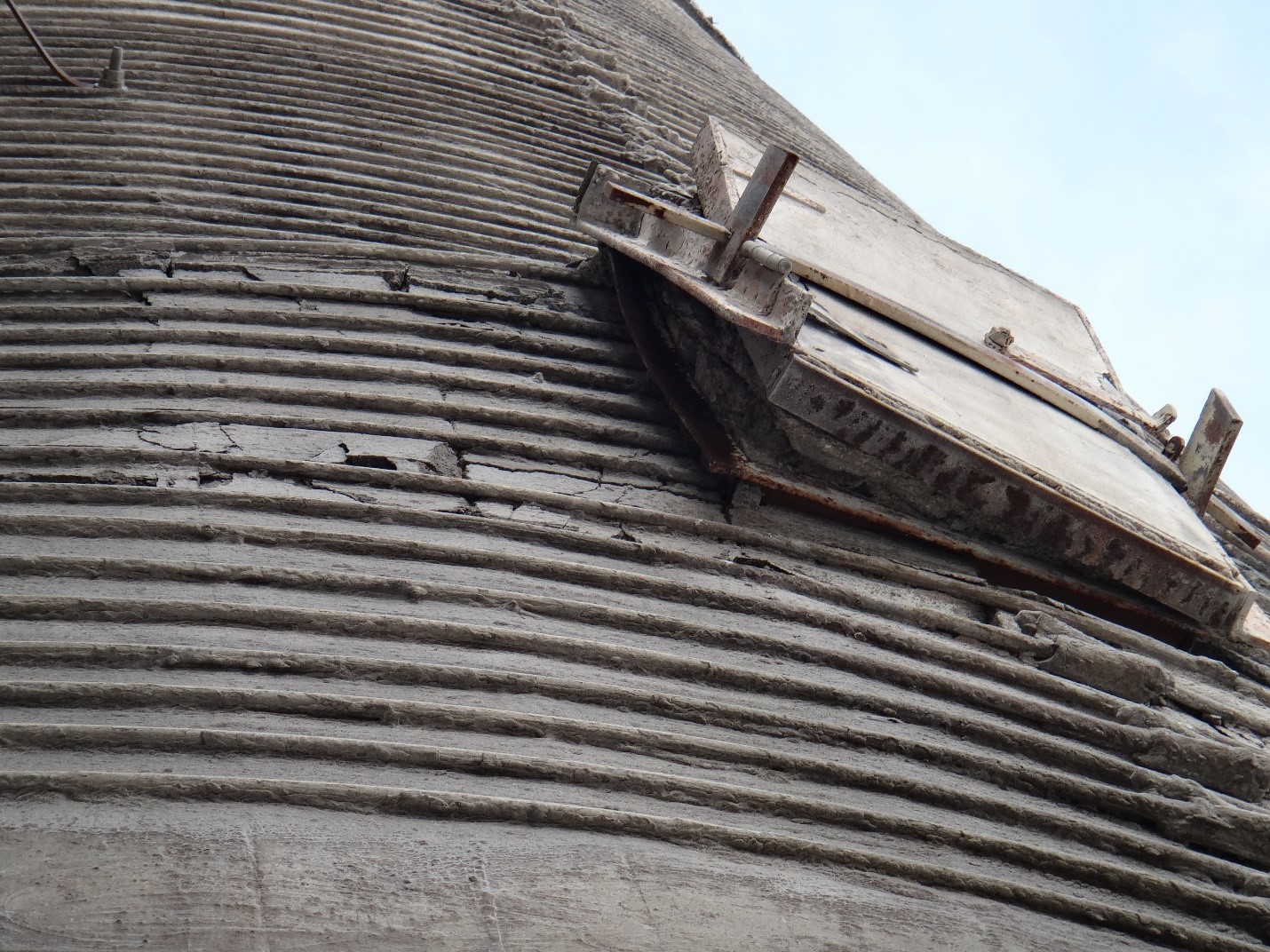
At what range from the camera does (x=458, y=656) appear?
241 centimetres

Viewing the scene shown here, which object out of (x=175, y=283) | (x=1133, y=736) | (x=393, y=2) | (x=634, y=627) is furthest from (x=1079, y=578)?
(x=393, y=2)

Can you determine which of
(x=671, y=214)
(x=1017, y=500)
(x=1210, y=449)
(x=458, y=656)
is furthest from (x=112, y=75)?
(x=1210, y=449)

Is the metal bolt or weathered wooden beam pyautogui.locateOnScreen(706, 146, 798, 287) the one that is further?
the metal bolt

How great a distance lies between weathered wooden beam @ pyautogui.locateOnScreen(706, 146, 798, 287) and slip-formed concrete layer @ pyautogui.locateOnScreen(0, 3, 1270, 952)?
1.36 feet

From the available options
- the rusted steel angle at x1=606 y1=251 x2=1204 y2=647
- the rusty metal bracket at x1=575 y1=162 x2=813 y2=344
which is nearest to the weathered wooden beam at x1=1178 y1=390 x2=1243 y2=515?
the rusted steel angle at x1=606 y1=251 x2=1204 y2=647

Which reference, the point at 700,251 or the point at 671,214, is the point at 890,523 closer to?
the point at 700,251

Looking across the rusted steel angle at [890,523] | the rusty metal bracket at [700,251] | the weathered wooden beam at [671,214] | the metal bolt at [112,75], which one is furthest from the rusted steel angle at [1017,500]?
the metal bolt at [112,75]

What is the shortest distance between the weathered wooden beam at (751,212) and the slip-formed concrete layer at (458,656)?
16.3 inches

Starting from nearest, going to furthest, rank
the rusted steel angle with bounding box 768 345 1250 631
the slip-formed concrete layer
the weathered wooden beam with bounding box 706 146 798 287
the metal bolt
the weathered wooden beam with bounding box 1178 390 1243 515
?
the slip-formed concrete layer
the rusted steel angle with bounding box 768 345 1250 631
the weathered wooden beam with bounding box 706 146 798 287
the weathered wooden beam with bounding box 1178 390 1243 515
the metal bolt

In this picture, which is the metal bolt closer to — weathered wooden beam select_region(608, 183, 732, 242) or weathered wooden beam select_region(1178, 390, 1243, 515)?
weathered wooden beam select_region(608, 183, 732, 242)

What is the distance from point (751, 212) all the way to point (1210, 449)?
2.09 m

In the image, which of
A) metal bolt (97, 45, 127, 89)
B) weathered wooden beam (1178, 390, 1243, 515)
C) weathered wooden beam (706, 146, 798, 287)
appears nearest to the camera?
weathered wooden beam (706, 146, 798, 287)

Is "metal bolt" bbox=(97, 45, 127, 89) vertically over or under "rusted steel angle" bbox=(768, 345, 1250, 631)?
under

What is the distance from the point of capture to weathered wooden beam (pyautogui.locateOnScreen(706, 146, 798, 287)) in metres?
3.36
